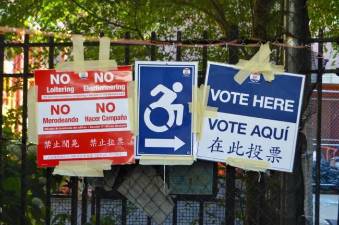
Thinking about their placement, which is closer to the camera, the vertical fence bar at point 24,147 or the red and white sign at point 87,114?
the red and white sign at point 87,114

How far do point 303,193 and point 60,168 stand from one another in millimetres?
1867

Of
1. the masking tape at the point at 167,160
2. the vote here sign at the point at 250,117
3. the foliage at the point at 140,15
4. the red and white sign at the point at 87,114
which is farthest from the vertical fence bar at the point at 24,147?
the foliage at the point at 140,15

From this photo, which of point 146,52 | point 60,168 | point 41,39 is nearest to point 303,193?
point 60,168

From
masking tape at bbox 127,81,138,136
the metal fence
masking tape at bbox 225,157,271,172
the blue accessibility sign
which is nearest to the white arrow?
the blue accessibility sign

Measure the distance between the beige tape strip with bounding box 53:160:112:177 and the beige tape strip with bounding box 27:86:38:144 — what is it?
0.28 metres

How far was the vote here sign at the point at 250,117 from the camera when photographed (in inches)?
171

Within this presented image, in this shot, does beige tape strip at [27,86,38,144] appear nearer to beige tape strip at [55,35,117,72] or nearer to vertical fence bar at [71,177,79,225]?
beige tape strip at [55,35,117,72]

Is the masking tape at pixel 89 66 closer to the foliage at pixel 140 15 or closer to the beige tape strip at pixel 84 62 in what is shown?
the beige tape strip at pixel 84 62

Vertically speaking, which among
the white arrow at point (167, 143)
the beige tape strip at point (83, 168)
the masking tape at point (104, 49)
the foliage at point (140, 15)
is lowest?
A: the beige tape strip at point (83, 168)

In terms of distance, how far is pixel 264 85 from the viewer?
4355 millimetres

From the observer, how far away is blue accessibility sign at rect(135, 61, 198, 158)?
432 cm

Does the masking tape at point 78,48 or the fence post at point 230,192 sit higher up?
the masking tape at point 78,48

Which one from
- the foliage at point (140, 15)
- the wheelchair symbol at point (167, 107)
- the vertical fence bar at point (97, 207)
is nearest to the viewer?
the wheelchair symbol at point (167, 107)

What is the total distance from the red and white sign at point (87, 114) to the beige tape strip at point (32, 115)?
0.05 metres
